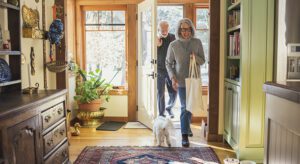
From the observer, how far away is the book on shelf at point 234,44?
333 centimetres

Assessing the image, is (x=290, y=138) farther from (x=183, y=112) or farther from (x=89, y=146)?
(x=89, y=146)

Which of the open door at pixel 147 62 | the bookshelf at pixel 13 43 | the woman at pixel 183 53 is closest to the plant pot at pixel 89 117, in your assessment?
the open door at pixel 147 62

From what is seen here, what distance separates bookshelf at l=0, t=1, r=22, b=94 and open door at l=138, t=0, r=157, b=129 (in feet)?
6.98

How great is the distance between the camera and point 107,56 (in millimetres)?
5176

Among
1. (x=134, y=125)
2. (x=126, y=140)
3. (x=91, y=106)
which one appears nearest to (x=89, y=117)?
(x=91, y=106)

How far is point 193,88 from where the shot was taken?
3.63 meters

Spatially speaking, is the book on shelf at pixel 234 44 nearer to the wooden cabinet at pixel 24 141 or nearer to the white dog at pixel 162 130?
the white dog at pixel 162 130

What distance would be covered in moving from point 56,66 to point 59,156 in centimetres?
121

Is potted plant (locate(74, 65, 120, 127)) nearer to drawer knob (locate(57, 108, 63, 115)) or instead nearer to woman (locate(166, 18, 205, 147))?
woman (locate(166, 18, 205, 147))

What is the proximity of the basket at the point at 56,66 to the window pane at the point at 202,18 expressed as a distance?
8.63 ft

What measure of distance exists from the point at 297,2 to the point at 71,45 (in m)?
3.30

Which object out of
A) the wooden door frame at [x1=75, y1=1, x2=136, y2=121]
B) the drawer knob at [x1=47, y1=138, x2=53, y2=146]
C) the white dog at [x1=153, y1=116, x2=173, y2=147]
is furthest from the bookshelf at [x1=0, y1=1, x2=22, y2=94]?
the wooden door frame at [x1=75, y1=1, x2=136, y2=121]

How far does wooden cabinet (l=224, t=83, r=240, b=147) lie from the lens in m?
3.27

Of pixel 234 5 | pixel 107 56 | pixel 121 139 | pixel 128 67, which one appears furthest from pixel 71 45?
pixel 234 5
